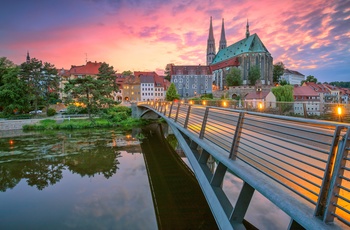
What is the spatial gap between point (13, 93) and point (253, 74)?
6524cm

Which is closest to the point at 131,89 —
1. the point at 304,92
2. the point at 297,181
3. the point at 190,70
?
the point at 190,70

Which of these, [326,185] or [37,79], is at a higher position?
[37,79]

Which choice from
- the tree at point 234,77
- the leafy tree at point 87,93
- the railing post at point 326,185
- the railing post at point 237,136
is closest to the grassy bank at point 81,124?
the leafy tree at point 87,93

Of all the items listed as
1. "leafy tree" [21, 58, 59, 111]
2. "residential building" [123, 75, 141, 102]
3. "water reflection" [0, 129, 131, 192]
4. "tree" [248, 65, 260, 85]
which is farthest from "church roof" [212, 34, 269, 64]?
"water reflection" [0, 129, 131, 192]

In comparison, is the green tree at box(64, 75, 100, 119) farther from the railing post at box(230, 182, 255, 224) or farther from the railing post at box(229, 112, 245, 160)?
the railing post at box(230, 182, 255, 224)

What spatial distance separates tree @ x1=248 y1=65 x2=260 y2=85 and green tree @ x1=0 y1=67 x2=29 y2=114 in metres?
63.2

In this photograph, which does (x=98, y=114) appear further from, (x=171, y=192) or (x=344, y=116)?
(x=344, y=116)

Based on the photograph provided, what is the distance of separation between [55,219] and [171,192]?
4.99 meters

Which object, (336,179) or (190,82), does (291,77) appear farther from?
(336,179)

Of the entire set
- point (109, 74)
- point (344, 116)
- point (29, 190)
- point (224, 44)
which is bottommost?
point (29, 190)

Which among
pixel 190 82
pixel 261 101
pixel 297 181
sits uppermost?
pixel 190 82

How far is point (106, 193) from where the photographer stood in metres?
11.5

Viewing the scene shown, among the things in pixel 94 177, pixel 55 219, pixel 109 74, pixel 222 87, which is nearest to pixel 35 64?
pixel 109 74

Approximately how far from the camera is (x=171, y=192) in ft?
37.5
